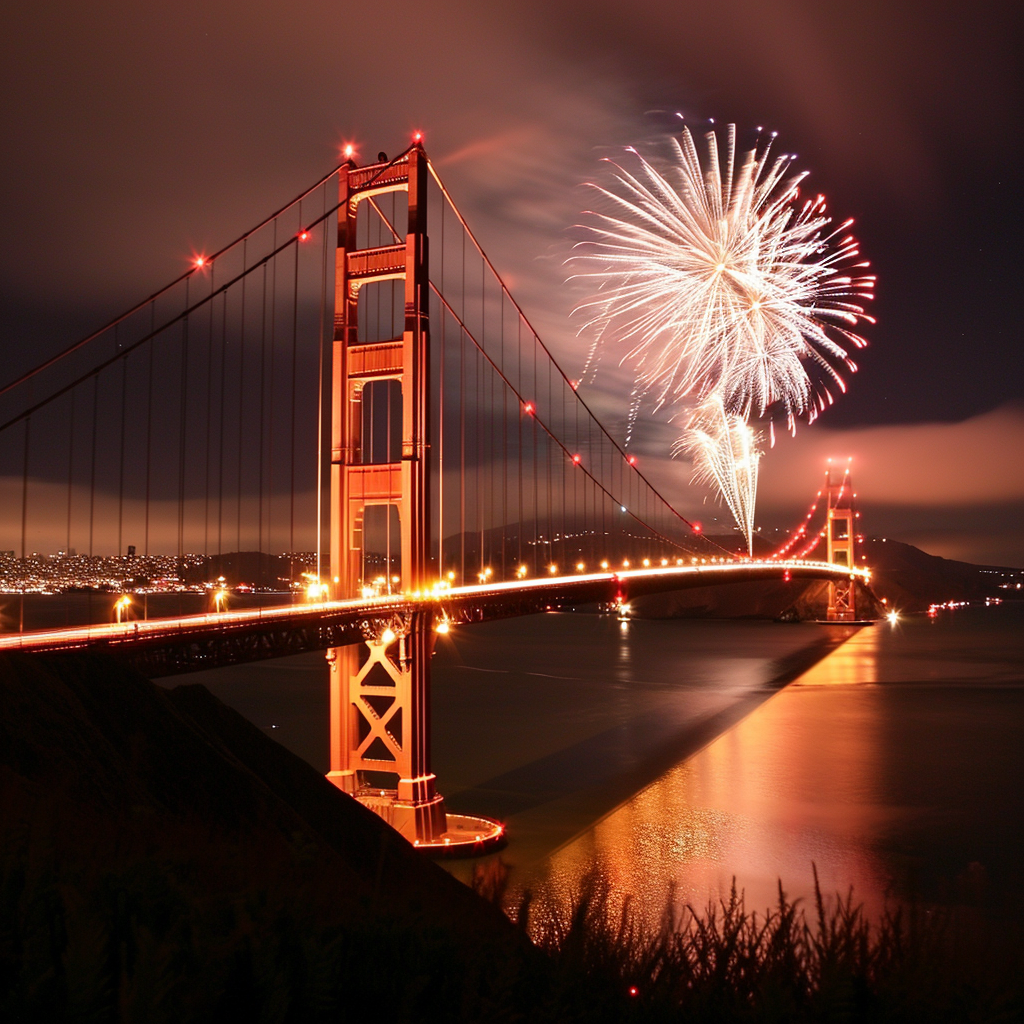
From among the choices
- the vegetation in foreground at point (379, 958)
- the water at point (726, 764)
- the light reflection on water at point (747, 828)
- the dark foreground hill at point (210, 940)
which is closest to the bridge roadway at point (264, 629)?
the water at point (726, 764)

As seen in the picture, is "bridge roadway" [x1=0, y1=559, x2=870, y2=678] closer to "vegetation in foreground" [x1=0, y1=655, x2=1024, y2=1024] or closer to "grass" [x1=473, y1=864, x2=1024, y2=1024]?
"vegetation in foreground" [x1=0, y1=655, x2=1024, y2=1024]

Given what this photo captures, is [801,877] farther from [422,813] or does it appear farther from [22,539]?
[22,539]

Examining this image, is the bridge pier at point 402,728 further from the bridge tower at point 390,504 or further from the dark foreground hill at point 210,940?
the dark foreground hill at point 210,940

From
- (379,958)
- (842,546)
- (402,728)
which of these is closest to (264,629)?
(402,728)

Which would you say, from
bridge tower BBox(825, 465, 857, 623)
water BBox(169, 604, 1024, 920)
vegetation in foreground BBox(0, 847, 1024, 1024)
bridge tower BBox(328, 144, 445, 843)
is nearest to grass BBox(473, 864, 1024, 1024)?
vegetation in foreground BBox(0, 847, 1024, 1024)

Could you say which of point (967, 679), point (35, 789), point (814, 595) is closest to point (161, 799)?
point (35, 789)
